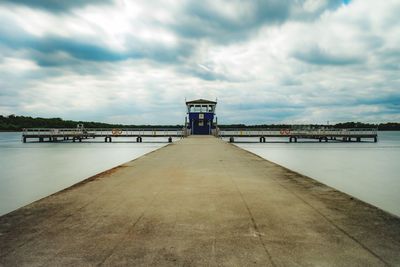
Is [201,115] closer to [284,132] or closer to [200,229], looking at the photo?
[284,132]

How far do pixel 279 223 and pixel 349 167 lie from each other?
64.0 ft

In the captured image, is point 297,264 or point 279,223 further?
point 279,223

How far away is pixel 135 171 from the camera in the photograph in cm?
988

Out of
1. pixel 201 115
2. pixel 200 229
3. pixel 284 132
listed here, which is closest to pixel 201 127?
pixel 201 115

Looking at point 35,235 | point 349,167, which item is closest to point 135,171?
point 35,235

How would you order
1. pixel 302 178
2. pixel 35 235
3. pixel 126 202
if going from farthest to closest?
pixel 302 178 < pixel 126 202 < pixel 35 235

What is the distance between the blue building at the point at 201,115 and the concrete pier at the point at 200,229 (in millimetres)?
35426

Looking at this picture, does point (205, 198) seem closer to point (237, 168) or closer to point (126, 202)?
point (126, 202)

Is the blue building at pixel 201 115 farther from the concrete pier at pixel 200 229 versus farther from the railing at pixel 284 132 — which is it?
the concrete pier at pixel 200 229

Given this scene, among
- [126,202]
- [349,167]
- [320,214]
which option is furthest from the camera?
[349,167]

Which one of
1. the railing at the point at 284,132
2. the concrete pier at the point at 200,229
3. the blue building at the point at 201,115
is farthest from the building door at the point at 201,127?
the concrete pier at the point at 200,229

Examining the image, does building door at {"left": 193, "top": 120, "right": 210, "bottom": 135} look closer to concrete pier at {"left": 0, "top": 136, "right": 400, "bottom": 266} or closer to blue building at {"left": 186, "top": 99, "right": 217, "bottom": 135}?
blue building at {"left": 186, "top": 99, "right": 217, "bottom": 135}

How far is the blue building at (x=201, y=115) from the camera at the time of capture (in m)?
42.2

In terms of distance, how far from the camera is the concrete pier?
3254 millimetres
